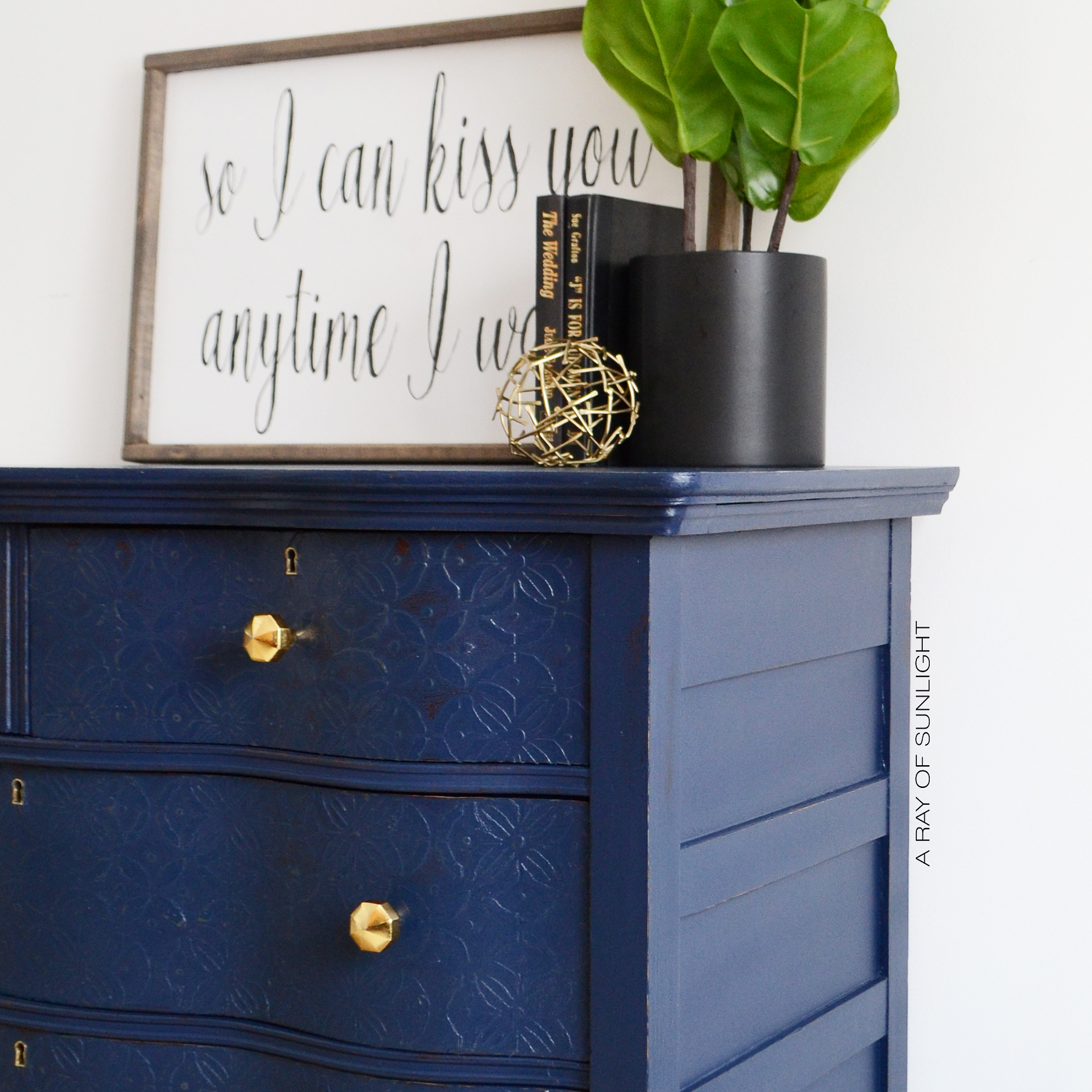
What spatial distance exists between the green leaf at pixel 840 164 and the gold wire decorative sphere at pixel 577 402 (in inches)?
8.9

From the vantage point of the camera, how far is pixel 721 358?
961 millimetres

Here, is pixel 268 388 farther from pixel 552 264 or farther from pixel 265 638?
pixel 265 638

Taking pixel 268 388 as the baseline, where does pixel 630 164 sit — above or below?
above

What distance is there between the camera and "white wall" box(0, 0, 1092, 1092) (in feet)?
3.67

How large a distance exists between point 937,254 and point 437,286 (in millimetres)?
487

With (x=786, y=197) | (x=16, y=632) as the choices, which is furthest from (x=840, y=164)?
(x=16, y=632)

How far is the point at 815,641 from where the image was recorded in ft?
3.15

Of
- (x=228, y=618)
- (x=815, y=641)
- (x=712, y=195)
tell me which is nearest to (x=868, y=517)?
(x=815, y=641)

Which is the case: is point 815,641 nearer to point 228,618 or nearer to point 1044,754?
point 1044,754

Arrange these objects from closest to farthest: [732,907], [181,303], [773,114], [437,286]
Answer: [732,907]
[773,114]
[437,286]
[181,303]

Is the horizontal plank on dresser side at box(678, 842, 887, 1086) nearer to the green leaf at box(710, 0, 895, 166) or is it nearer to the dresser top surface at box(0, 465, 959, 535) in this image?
the dresser top surface at box(0, 465, 959, 535)

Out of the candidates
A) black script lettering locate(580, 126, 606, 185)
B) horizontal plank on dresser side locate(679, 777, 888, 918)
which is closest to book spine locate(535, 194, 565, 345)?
black script lettering locate(580, 126, 606, 185)

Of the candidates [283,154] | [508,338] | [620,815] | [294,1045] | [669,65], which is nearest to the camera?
[620,815]

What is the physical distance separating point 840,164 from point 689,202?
13cm
